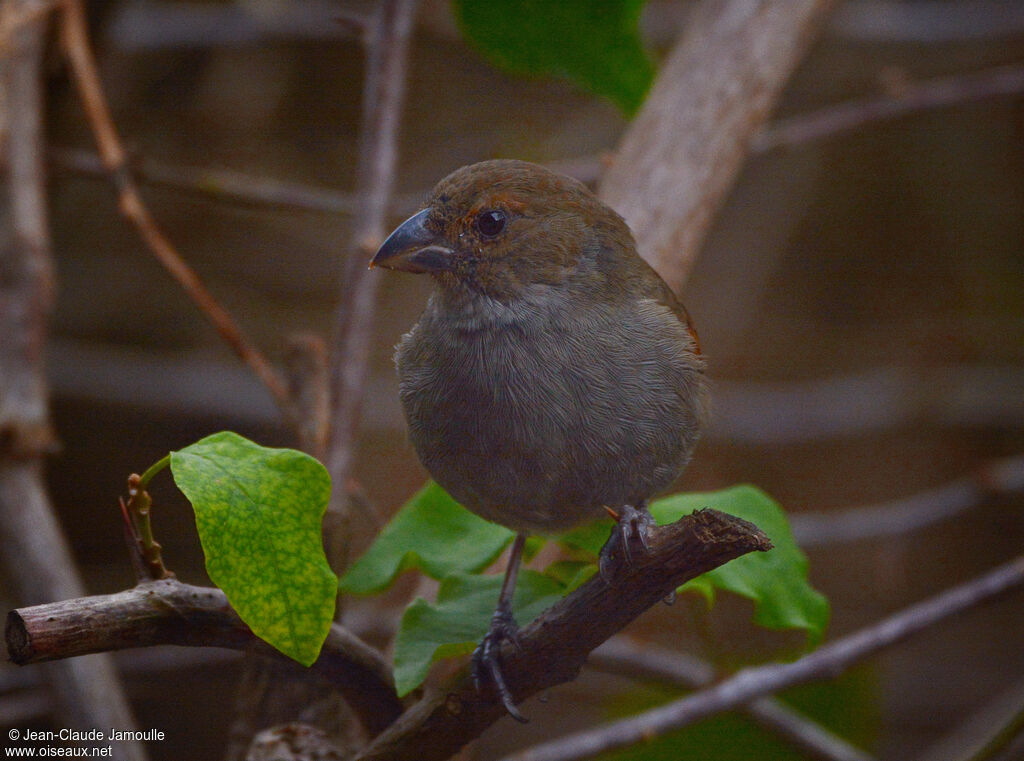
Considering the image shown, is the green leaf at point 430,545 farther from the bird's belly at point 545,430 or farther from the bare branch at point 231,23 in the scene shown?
the bare branch at point 231,23

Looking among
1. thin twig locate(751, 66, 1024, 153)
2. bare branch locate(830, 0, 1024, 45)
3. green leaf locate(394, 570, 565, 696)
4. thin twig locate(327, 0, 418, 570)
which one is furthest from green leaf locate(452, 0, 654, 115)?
bare branch locate(830, 0, 1024, 45)

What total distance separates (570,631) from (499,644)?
30cm

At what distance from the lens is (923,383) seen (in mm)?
5648

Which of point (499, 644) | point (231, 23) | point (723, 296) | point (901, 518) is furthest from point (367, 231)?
point (723, 296)

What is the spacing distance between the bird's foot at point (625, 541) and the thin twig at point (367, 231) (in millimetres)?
756

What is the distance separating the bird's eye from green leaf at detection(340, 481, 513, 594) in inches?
22.4

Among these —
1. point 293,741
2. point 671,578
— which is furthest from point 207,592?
point 671,578

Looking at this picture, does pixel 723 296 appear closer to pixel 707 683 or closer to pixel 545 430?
pixel 707 683

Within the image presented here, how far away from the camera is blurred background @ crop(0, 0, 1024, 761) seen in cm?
500

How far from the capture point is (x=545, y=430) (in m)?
1.83

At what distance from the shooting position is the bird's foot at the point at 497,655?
1.70m

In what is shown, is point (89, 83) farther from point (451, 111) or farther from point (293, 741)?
point (451, 111)

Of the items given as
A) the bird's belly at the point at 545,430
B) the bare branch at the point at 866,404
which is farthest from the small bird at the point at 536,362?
the bare branch at the point at 866,404

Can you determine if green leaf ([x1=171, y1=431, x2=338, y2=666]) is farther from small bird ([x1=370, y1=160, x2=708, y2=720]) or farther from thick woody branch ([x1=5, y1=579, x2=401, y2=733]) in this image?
small bird ([x1=370, y1=160, x2=708, y2=720])
